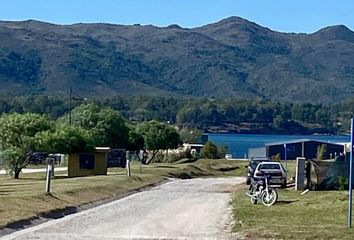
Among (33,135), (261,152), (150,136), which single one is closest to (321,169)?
(33,135)

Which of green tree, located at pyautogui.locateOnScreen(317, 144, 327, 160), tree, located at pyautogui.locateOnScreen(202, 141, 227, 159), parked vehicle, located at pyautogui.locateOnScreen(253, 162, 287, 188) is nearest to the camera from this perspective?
parked vehicle, located at pyautogui.locateOnScreen(253, 162, 287, 188)

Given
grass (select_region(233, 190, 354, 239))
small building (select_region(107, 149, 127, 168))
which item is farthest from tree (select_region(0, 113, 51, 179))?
grass (select_region(233, 190, 354, 239))

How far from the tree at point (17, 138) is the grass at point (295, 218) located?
77.5 feet

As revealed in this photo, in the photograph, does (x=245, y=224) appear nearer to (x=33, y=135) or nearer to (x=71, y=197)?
(x=71, y=197)

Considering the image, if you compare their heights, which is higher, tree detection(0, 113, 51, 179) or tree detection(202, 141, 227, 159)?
tree detection(0, 113, 51, 179)

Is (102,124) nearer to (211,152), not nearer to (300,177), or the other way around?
(211,152)

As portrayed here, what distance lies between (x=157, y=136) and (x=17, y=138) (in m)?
38.1

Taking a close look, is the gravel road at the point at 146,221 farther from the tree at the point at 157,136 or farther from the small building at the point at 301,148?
the small building at the point at 301,148

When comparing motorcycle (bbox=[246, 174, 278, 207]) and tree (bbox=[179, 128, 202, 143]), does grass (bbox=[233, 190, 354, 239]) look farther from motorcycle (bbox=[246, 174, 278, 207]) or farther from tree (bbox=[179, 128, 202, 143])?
tree (bbox=[179, 128, 202, 143])

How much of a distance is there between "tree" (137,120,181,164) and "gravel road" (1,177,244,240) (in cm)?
5846

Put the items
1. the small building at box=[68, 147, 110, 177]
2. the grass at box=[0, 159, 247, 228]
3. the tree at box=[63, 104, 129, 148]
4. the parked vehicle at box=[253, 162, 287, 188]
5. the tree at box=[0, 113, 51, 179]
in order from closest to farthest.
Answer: the grass at box=[0, 159, 247, 228] → the parked vehicle at box=[253, 162, 287, 188] → the tree at box=[0, 113, 51, 179] → the small building at box=[68, 147, 110, 177] → the tree at box=[63, 104, 129, 148]

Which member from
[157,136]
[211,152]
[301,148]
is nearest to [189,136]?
[211,152]

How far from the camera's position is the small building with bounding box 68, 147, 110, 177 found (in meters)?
59.8

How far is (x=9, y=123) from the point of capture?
59.1 metres
